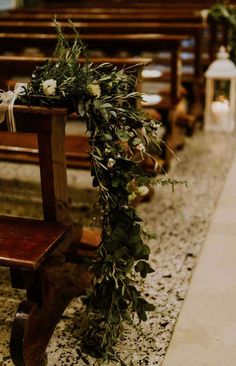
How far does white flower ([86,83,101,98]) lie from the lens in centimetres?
187

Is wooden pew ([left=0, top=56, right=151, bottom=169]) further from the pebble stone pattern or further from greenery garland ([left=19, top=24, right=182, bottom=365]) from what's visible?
greenery garland ([left=19, top=24, right=182, bottom=365])

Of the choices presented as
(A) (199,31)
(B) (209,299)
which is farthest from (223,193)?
(A) (199,31)

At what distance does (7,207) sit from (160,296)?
1.35 m

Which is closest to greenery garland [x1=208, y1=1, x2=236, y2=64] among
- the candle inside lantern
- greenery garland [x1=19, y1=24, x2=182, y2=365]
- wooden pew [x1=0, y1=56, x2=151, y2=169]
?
the candle inside lantern

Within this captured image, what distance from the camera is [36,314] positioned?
2.06m

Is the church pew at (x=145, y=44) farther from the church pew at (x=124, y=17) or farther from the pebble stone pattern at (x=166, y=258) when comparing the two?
the church pew at (x=124, y=17)

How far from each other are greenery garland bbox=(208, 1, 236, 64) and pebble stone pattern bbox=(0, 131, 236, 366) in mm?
906

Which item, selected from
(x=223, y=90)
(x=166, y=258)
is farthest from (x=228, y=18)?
(x=166, y=258)

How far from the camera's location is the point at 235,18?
474cm

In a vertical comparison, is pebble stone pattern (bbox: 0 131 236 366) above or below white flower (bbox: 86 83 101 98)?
below

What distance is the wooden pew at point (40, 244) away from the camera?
1.90 metres

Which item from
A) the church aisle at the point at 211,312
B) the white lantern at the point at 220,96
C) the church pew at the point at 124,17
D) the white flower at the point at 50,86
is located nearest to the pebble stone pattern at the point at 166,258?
the church aisle at the point at 211,312

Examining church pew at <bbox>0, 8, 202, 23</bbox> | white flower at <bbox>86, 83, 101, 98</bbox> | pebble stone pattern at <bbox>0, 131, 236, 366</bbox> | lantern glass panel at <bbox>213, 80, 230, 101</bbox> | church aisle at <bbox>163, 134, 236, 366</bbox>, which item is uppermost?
white flower at <bbox>86, 83, 101, 98</bbox>

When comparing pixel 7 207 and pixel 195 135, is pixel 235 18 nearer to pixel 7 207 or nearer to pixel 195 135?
pixel 195 135
